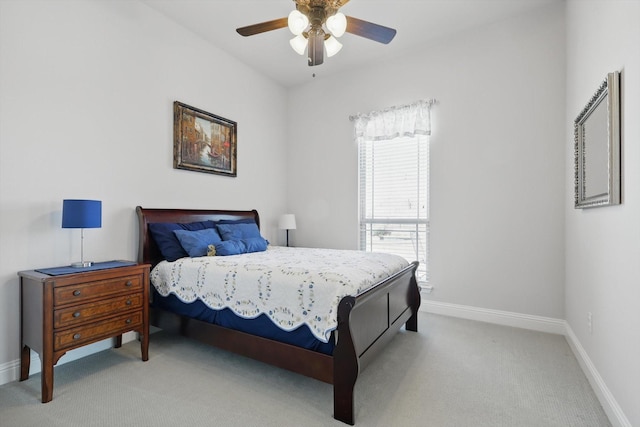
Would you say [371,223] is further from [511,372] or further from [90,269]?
[90,269]

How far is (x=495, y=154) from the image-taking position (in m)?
3.37

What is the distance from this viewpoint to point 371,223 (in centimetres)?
423

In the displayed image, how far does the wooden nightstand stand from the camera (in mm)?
1980

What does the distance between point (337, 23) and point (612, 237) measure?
2.18m

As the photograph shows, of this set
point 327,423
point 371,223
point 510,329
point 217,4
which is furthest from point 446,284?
point 217,4

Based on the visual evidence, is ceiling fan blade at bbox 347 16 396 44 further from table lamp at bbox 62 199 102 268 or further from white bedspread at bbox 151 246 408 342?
table lamp at bbox 62 199 102 268

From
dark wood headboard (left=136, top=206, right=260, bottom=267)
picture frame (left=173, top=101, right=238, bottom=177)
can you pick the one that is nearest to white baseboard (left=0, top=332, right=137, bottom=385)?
dark wood headboard (left=136, top=206, right=260, bottom=267)

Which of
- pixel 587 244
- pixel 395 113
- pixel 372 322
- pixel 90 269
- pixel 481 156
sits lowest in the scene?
pixel 372 322

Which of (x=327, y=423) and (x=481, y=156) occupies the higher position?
(x=481, y=156)

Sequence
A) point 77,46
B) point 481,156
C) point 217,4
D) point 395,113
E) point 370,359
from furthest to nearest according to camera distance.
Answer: point 395,113, point 481,156, point 217,4, point 77,46, point 370,359

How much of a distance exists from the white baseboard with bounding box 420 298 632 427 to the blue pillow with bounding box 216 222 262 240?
223 centimetres

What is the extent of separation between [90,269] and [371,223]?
3.08 metres

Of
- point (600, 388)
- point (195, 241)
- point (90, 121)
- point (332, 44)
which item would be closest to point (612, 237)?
point (600, 388)

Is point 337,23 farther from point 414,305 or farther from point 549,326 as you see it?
point 549,326
